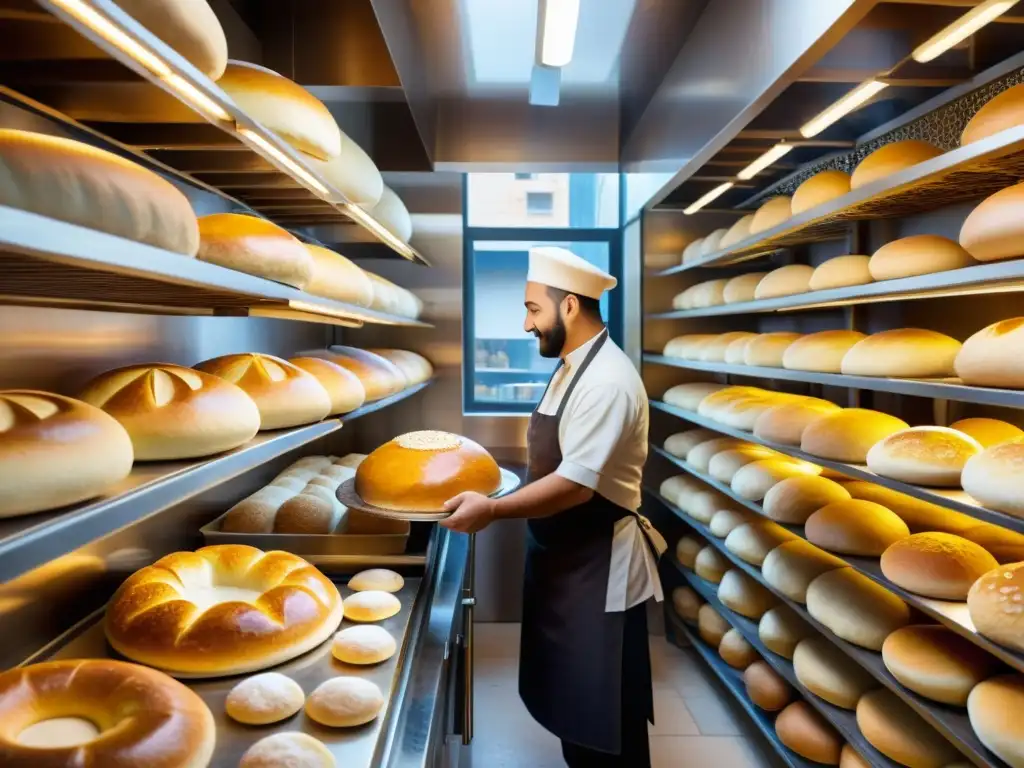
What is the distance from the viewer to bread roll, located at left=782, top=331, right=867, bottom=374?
2.13 meters

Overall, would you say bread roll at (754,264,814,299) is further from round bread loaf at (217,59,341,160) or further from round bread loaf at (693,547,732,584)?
round bread loaf at (217,59,341,160)

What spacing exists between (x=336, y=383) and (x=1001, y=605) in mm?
1516

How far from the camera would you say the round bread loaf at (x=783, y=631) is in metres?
2.36

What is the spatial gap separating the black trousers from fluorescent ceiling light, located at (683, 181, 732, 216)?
5.62 feet

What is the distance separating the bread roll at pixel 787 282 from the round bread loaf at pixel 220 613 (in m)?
1.79

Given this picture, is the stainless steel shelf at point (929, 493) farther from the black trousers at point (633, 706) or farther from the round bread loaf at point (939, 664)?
the black trousers at point (633, 706)

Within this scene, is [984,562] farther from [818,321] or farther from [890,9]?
[818,321]

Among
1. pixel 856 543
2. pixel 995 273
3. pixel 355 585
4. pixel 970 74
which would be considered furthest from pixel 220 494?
pixel 970 74

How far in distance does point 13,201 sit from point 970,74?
2142 mm

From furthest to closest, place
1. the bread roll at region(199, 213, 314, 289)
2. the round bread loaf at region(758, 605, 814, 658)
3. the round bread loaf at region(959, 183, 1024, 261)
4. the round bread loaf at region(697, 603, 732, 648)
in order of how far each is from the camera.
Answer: the round bread loaf at region(697, 603, 732, 648)
the round bread loaf at region(758, 605, 814, 658)
the round bread loaf at region(959, 183, 1024, 261)
the bread roll at region(199, 213, 314, 289)

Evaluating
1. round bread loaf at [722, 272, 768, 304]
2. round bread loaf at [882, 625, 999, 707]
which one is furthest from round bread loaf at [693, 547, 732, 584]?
round bread loaf at [882, 625, 999, 707]

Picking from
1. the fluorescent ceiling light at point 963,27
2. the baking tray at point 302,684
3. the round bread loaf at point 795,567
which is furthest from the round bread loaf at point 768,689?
the fluorescent ceiling light at point 963,27

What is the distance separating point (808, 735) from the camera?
7.04ft

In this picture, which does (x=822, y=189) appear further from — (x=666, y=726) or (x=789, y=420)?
(x=666, y=726)
